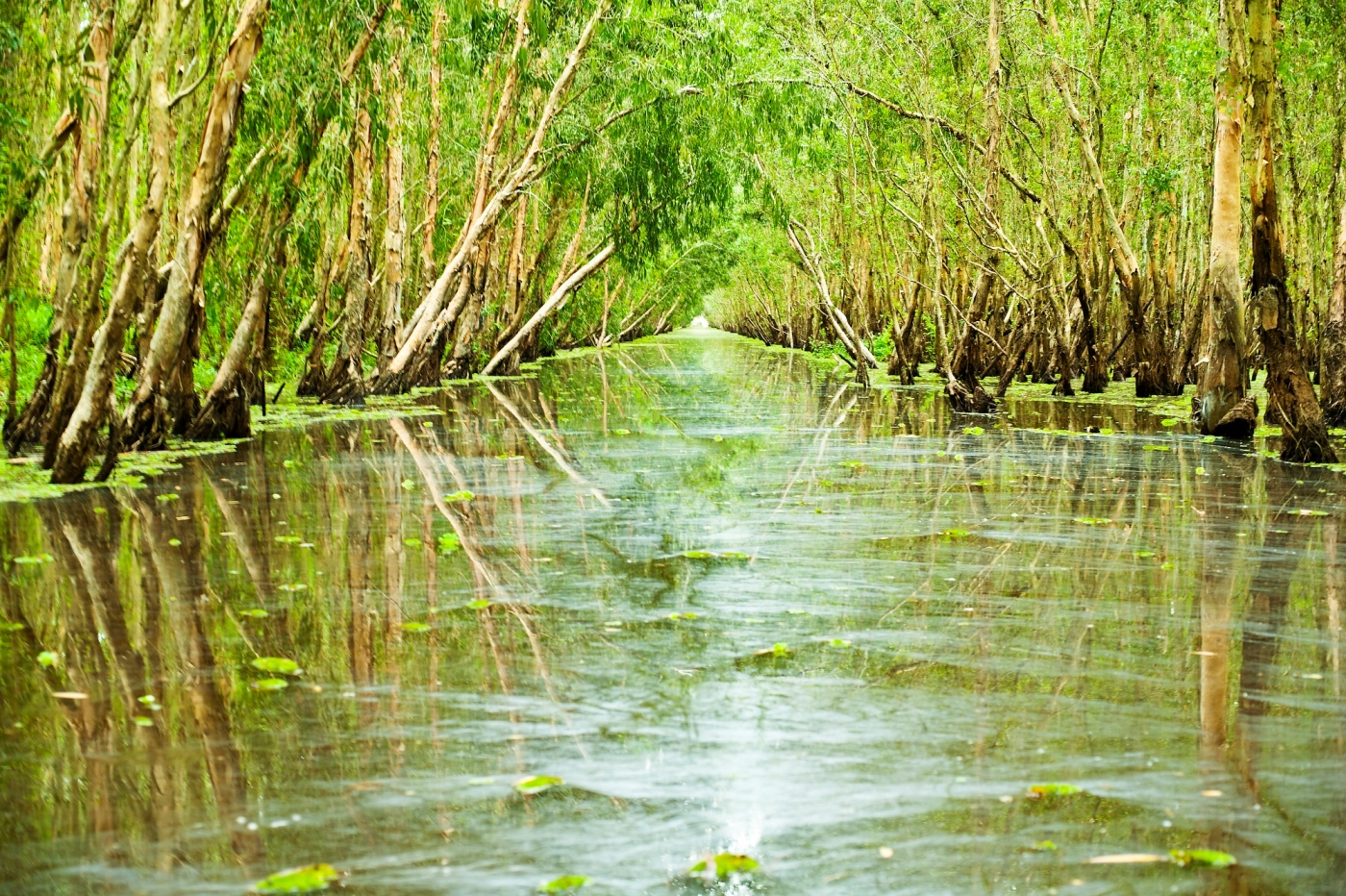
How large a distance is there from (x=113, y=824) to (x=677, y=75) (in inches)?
919

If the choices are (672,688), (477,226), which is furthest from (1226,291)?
(477,226)

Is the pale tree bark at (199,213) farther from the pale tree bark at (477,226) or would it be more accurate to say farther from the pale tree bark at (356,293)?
A: the pale tree bark at (477,226)

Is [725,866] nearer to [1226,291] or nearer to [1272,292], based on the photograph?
[1272,292]

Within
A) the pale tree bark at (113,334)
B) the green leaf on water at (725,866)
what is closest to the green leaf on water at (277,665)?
the green leaf on water at (725,866)

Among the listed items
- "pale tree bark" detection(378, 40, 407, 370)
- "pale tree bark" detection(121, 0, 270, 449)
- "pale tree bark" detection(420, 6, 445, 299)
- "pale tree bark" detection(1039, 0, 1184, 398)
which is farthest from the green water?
"pale tree bark" detection(420, 6, 445, 299)

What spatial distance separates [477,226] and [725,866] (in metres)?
23.1

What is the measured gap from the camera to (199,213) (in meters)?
14.2

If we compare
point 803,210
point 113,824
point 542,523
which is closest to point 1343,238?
point 542,523

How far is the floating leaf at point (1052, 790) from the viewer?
4680mm

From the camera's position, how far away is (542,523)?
10.8 meters

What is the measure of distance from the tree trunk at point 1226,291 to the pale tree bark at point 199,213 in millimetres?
10214

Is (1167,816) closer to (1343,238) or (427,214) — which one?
(1343,238)

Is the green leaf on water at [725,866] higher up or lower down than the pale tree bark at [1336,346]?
lower down

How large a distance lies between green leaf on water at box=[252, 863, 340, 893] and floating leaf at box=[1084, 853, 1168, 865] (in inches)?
82.3
